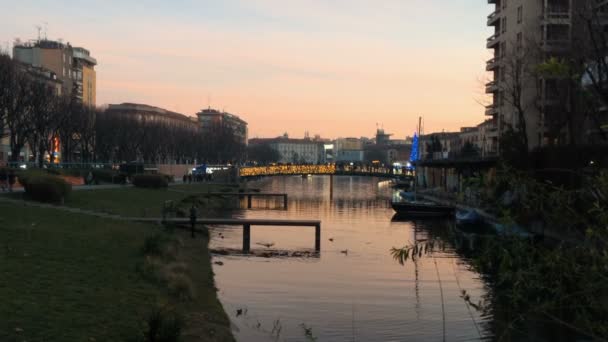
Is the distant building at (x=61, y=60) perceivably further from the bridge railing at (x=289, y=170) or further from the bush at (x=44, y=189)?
the bush at (x=44, y=189)

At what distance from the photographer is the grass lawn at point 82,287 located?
1834 cm

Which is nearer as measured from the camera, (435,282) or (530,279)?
(530,279)

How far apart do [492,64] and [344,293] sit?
73.1 m

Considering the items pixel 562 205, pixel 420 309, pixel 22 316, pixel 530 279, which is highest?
pixel 562 205

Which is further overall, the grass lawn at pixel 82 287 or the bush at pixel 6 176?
the bush at pixel 6 176

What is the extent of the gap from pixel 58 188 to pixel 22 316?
37182mm

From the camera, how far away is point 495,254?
28.9 feet

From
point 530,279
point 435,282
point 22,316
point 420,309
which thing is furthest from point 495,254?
point 435,282

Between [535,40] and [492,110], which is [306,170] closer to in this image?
[492,110]

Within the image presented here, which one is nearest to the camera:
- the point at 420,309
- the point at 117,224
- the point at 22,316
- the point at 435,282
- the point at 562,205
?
the point at 562,205

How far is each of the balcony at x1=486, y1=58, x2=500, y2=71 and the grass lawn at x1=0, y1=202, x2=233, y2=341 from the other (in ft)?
218

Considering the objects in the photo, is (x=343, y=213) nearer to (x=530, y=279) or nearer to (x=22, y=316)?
(x=22, y=316)

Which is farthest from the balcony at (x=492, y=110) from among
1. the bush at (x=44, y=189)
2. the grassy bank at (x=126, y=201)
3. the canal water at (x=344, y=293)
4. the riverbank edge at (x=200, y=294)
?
the bush at (x=44, y=189)

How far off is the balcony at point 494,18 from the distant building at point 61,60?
298 feet
